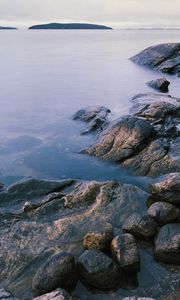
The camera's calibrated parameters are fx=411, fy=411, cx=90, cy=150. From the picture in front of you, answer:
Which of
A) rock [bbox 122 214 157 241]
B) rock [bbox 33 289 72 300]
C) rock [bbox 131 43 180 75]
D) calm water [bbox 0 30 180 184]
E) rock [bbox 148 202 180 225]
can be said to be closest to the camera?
rock [bbox 33 289 72 300]

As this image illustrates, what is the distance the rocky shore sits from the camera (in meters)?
8.91

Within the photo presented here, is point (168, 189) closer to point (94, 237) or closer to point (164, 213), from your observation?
point (164, 213)

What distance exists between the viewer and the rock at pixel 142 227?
10391mm

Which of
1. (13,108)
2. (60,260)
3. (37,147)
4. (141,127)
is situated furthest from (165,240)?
(13,108)

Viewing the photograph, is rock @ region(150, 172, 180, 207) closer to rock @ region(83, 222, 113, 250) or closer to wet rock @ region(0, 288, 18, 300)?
rock @ region(83, 222, 113, 250)

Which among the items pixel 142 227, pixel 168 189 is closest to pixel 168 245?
pixel 142 227

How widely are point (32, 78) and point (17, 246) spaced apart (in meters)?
31.8

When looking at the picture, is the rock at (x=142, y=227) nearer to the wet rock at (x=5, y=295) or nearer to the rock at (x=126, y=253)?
the rock at (x=126, y=253)

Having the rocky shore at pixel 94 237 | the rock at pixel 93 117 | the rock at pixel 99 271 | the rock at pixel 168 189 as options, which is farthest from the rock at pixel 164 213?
the rock at pixel 93 117

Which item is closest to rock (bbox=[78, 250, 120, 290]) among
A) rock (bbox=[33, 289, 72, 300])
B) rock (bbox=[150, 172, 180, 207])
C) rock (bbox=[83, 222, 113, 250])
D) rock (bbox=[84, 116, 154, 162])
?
rock (bbox=[83, 222, 113, 250])

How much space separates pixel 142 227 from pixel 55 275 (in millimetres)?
2739

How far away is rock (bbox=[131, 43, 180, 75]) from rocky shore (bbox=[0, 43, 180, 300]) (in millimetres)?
27870

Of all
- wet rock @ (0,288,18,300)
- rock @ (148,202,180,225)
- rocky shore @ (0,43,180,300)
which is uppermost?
rock @ (148,202,180,225)

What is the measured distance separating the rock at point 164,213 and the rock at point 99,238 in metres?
1.36
